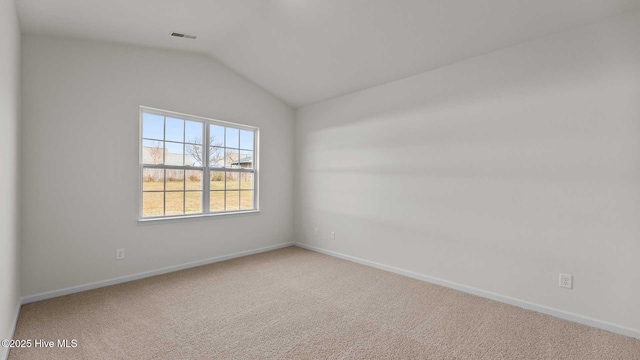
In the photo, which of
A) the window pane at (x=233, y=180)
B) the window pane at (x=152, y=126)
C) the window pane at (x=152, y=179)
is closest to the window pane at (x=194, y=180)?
the window pane at (x=152, y=179)

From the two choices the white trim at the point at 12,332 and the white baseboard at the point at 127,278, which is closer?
the white trim at the point at 12,332

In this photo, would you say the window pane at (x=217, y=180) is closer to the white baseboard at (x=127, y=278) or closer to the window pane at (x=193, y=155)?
the window pane at (x=193, y=155)

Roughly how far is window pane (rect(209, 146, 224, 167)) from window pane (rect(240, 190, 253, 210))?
60 cm

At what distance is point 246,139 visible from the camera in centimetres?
467

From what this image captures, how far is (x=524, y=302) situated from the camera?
2.77 metres

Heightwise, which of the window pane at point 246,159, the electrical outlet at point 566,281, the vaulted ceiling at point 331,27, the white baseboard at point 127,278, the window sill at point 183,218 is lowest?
the white baseboard at point 127,278

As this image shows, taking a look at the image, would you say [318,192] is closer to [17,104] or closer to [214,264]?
[214,264]

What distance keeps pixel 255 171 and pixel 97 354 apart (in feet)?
10.2

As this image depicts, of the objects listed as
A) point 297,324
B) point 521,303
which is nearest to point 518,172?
point 521,303

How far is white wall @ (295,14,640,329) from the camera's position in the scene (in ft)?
7.74

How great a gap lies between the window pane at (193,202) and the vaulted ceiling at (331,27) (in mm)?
1935

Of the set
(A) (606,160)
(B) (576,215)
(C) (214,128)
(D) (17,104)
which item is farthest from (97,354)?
(A) (606,160)

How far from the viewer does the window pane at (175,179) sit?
3.78 metres

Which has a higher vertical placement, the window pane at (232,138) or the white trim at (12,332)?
the window pane at (232,138)
